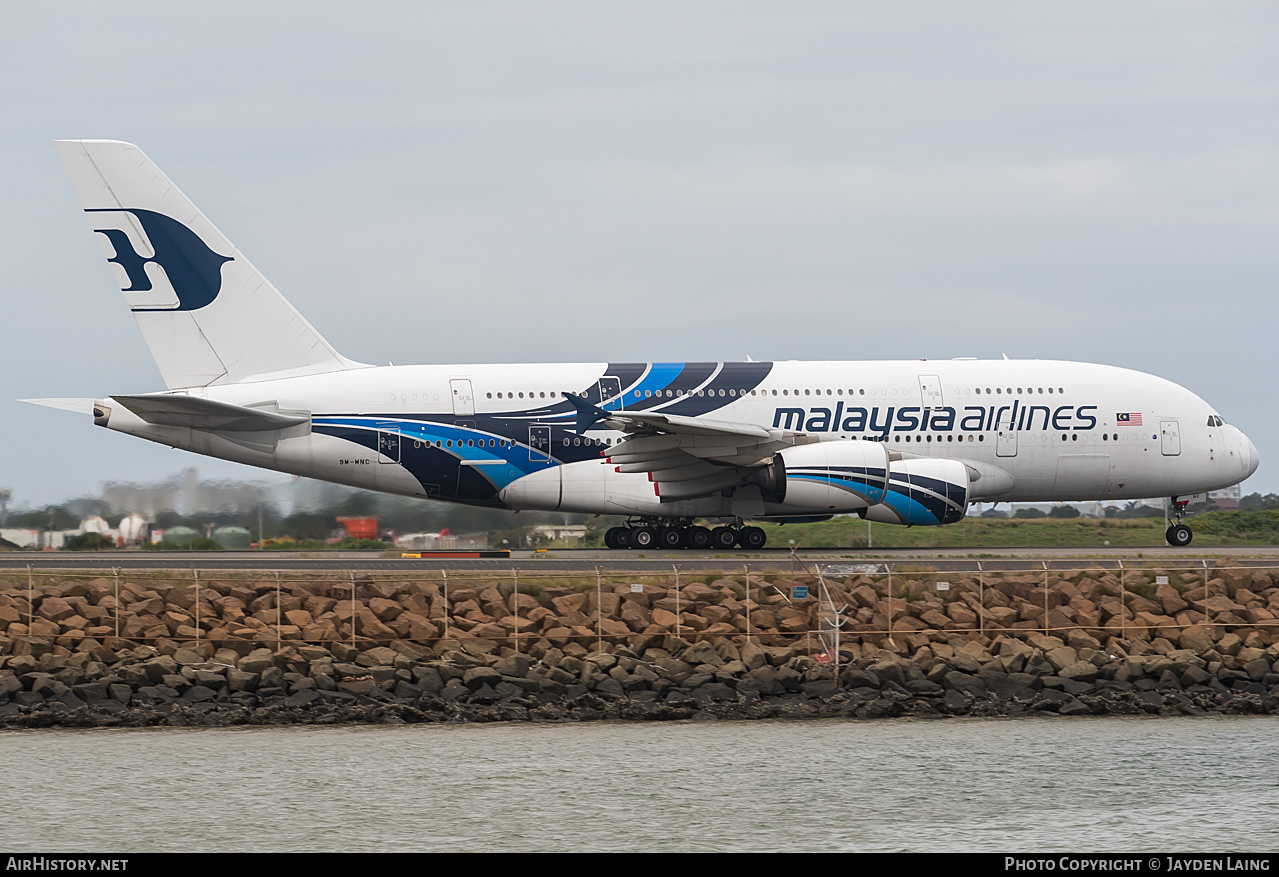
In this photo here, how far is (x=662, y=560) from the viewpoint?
29.4 meters

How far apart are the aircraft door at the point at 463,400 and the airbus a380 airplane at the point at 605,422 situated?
1.8 inches

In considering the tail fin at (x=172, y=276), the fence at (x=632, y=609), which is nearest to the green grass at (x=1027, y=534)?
the fence at (x=632, y=609)

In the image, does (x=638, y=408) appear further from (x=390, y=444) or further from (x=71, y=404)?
(x=71, y=404)

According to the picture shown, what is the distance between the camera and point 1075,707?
20.5 metres

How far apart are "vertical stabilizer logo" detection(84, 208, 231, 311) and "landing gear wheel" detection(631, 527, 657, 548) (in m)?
11.5

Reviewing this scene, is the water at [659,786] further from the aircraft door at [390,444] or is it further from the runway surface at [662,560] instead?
the aircraft door at [390,444]

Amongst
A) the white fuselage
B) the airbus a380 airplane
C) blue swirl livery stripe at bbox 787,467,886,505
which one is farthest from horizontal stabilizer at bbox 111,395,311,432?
blue swirl livery stripe at bbox 787,467,886,505

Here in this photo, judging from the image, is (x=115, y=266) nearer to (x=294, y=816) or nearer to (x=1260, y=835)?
(x=294, y=816)

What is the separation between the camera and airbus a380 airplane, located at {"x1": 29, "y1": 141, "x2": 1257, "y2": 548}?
1237 inches

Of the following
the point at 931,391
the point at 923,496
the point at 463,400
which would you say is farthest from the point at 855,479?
the point at 463,400

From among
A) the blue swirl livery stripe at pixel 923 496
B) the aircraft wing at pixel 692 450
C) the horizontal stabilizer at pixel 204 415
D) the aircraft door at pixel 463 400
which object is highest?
the aircraft door at pixel 463 400

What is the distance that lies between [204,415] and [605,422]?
885cm

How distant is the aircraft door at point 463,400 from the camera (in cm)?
3219
